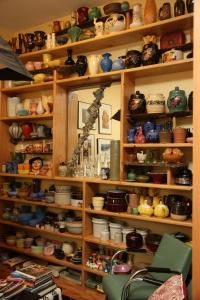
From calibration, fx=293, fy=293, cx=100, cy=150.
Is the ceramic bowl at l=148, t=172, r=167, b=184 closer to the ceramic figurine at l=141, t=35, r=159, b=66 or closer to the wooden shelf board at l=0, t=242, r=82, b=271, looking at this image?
the ceramic figurine at l=141, t=35, r=159, b=66

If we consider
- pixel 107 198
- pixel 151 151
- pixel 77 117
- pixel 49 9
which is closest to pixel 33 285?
pixel 107 198

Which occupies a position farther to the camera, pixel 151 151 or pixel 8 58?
pixel 151 151

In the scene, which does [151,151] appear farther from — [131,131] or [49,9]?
[49,9]

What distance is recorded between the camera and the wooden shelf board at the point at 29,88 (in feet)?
11.2

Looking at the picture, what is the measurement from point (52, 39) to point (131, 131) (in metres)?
1.56

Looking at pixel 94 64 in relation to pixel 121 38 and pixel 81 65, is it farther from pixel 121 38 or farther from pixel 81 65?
pixel 121 38

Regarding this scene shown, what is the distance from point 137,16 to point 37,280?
97.3 inches

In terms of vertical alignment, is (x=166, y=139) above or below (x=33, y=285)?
above

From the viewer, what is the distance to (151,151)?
108 inches

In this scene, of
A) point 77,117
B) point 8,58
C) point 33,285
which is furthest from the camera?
point 77,117

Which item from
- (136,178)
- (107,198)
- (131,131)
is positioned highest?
(131,131)

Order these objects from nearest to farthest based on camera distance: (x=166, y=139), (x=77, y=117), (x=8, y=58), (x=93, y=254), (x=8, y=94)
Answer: (x=8, y=58)
(x=166, y=139)
(x=93, y=254)
(x=77, y=117)
(x=8, y=94)

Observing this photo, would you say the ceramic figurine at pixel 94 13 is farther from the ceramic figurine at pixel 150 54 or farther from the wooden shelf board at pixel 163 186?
the wooden shelf board at pixel 163 186

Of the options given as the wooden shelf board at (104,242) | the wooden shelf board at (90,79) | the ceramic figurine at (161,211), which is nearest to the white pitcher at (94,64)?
the wooden shelf board at (90,79)
